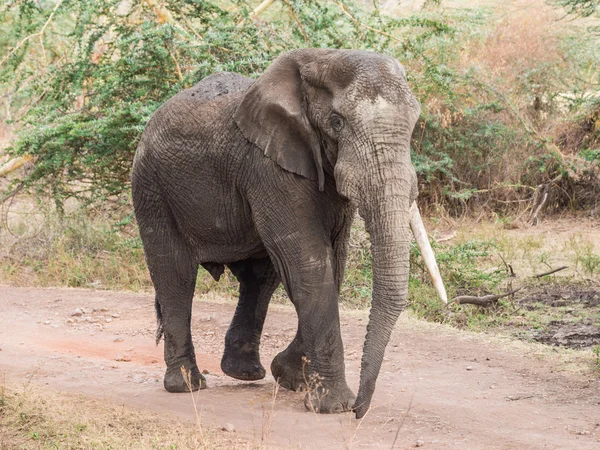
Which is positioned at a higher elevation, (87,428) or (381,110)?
(381,110)

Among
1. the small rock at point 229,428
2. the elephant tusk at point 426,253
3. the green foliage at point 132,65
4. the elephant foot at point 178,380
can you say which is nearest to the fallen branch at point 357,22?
the green foliage at point 132,65

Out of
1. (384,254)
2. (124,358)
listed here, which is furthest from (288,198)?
(124,358)

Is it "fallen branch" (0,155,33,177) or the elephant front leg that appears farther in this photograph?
"fallen branch" (0,155,33,177)

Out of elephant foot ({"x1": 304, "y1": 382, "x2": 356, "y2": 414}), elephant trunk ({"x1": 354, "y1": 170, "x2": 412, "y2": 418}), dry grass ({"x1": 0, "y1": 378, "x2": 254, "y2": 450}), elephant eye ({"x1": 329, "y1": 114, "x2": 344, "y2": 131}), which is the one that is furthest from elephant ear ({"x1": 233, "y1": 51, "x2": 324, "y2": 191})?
dry grass ({"x1": 0, "y1": 378, "x2": 254, "y2": 450})

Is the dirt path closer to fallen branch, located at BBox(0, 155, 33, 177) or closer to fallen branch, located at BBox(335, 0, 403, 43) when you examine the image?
fallen branch, located at BBox(0, 155, 33, 177)

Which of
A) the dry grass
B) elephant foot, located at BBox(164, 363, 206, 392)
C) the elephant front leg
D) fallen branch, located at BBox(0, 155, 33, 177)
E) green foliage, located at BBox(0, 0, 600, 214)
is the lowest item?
the dry grass

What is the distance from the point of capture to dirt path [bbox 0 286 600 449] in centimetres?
509

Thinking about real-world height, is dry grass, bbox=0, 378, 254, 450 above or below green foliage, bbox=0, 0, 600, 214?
below

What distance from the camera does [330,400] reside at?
17.9ft

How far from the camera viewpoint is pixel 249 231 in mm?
5871

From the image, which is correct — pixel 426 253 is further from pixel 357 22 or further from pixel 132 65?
pixel 132 65

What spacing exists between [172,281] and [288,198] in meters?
1.35

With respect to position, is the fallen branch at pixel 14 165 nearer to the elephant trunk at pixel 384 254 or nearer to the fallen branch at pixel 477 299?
the fallen branch at pixel 477 299

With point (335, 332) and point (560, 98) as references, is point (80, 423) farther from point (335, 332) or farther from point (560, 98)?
point (560, 98)
